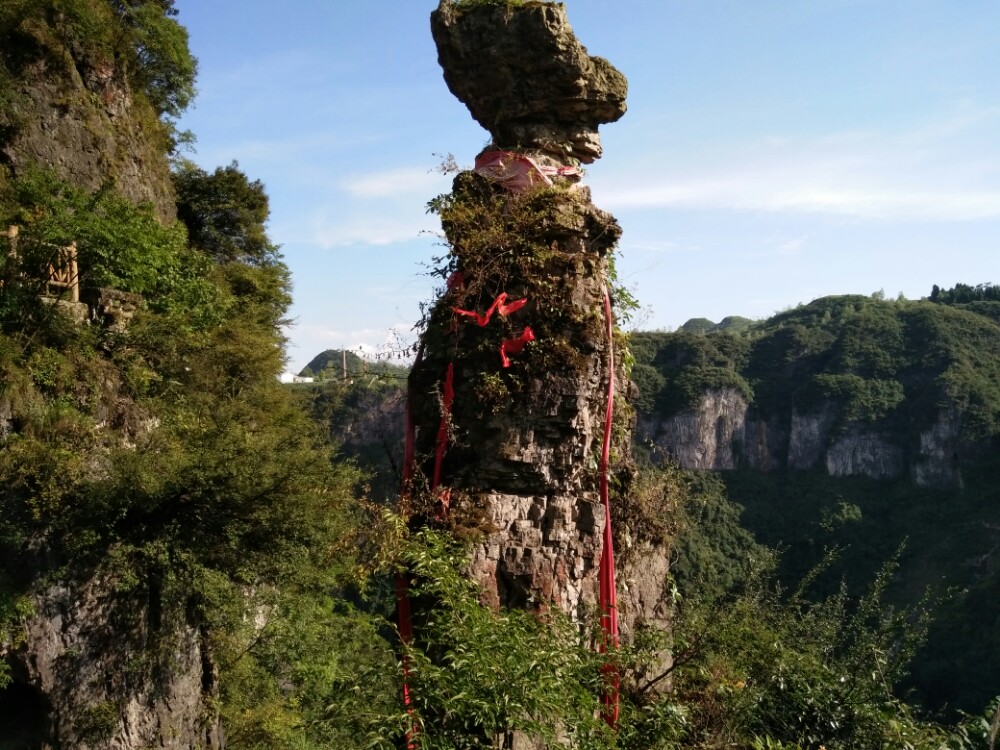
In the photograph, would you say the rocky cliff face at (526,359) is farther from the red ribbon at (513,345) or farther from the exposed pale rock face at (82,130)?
the exposed pale rock face at (82,130)

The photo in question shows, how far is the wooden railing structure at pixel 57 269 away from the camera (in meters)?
9.57

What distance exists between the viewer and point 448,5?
17.4 feet

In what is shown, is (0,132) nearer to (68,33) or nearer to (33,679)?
(68,33)

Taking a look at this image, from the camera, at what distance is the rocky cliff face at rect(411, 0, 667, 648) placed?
14.3ft

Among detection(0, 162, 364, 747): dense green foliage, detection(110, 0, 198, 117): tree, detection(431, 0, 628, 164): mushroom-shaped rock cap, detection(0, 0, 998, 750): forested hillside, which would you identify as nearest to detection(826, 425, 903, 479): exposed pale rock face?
detection(0, 0, 998, 750): forested hillside

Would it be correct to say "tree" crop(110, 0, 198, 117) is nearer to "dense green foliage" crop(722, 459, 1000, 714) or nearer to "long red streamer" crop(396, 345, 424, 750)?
"long red streamer" crop(396, 345, 424, 750)

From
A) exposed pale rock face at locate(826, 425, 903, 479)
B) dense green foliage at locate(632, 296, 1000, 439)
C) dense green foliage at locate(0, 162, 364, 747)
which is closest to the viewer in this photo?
dense green foliage at locate(0, 162, 364, 747)

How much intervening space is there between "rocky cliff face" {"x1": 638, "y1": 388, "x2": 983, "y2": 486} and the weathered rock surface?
234 ft

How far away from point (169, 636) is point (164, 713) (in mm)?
1119

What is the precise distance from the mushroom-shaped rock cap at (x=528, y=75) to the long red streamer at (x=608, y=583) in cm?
126

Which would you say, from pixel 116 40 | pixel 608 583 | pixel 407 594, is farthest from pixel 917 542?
pixel 407 594

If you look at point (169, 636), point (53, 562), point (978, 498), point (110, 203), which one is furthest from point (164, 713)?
point (978, 498)

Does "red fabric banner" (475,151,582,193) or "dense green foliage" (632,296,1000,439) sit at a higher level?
"dense green foliage" (632,296,1000,439)

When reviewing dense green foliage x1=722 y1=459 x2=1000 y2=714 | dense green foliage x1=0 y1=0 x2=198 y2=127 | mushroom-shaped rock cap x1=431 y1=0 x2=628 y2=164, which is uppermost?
dense green foliage x1=0 y1=0 x2=198 y2=127
